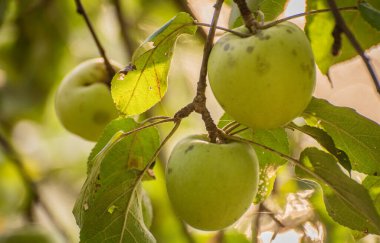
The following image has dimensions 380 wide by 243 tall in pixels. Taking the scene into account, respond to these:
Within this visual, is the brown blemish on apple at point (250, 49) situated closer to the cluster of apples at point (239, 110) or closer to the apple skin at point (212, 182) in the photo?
the cluster of apples at point (239, 110)

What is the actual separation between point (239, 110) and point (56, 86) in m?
1.58

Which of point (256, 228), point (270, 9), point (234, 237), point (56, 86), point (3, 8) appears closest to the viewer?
point (270, 9)

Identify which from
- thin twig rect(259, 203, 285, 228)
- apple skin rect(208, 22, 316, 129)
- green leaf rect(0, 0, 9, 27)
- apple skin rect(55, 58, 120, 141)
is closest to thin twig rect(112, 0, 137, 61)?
green leaf rect(0, 0, 9, 27)

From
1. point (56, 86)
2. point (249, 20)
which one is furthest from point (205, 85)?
point (56, 86)

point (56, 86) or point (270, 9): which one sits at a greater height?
point (270, 9)

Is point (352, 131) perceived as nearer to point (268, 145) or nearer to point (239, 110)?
point (268, 145)

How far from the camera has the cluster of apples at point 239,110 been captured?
98 centimetres

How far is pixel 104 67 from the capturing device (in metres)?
1.69

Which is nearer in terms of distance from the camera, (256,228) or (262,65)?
(262,65)

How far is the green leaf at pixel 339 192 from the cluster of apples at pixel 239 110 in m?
0.11

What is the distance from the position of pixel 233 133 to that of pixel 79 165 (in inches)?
61.7

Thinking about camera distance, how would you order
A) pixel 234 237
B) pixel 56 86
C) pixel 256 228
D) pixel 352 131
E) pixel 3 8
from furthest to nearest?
1. pixel 56 86
2. pixel 3 8
3. pixel 234 237
4. pixel 256 228
5. pixel 352 131

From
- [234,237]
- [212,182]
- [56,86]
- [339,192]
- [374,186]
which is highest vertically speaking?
[212,182]

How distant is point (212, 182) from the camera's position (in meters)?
1.11
